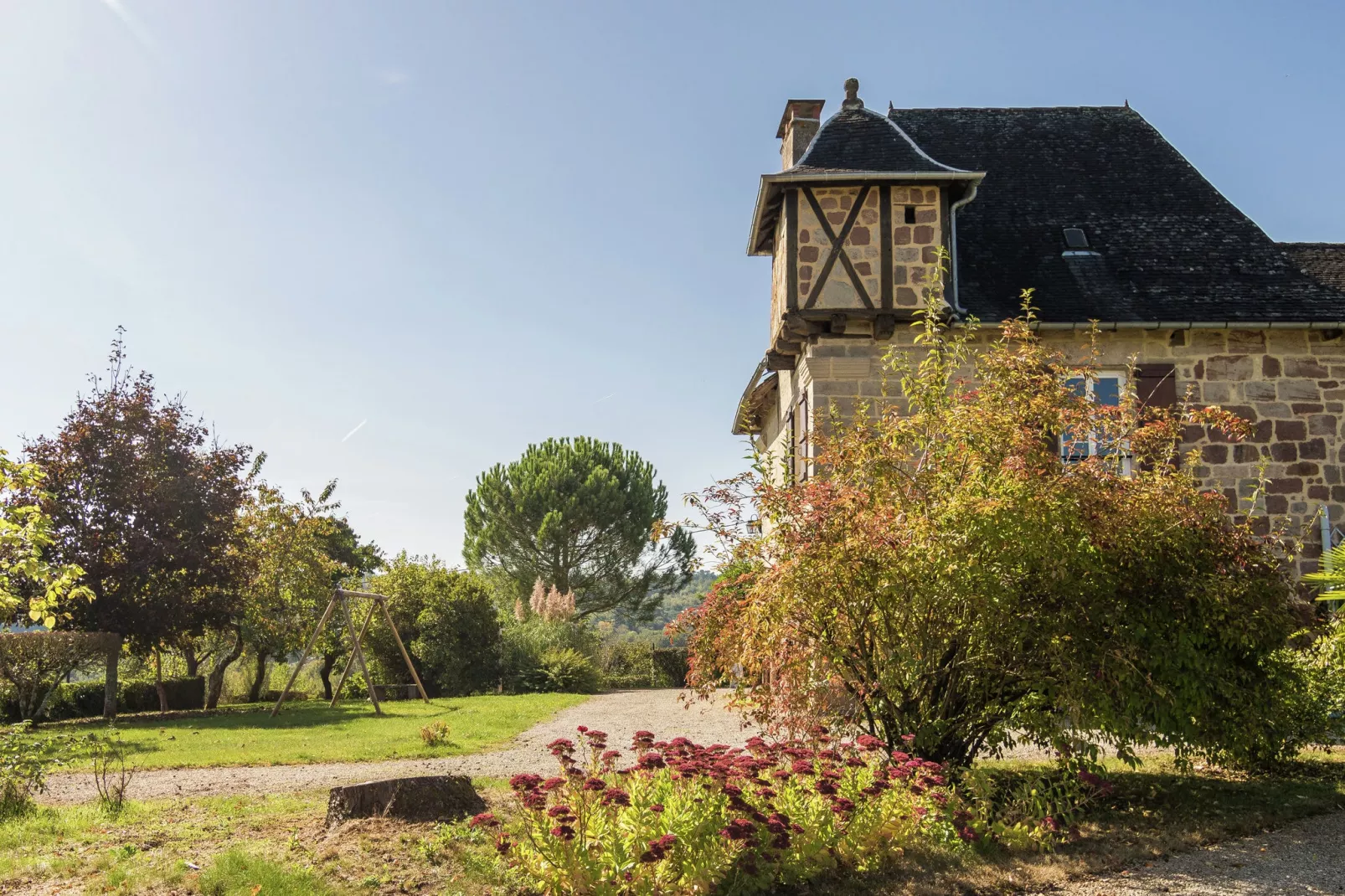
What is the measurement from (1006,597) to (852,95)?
333 inches

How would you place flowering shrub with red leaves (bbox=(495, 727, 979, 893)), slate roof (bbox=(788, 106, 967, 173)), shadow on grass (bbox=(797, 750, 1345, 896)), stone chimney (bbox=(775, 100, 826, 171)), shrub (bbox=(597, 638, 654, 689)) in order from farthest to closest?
shrub (bbox=(597, 638, 654, 689)), stone chimney (bbox=(775, 100, 826, 171)), slate roof (bbox=(788, 106, 967, 173)), shadow on grass (bbox=(797, 750, 1345, 896)), flowering shrub with red leaves (bbox=(495, 727, 979, 893))

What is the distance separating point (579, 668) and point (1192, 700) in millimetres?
14578

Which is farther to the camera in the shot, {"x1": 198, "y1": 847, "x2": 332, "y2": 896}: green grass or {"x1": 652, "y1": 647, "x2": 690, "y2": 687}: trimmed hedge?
{"x1": 652, "y1": 647, "x2": 690, "y2": 687}: trimmed hedge

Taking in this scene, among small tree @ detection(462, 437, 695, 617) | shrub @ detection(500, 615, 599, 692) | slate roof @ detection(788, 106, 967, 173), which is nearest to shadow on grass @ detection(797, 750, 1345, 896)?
slate roof @ detection(788, 106, 967, 173)

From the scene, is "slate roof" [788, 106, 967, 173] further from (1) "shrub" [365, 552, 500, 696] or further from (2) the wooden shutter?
(1) "shrub" [365, 552, 500, 696]

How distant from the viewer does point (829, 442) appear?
6934mm

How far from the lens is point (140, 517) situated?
15656mm

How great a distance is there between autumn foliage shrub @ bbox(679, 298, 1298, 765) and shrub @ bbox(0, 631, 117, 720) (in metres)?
10.5

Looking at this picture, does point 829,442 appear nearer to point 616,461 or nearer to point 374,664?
point 374,664

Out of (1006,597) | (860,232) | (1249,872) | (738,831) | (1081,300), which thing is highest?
(860,232)

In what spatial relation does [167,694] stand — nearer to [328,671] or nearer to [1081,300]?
[328,671]

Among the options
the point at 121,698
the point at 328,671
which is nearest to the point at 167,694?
the point at 121,698

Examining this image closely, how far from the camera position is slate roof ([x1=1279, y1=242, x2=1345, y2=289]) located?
11.8 metres

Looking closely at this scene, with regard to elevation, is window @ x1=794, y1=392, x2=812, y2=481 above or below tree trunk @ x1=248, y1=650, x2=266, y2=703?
above
